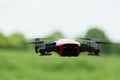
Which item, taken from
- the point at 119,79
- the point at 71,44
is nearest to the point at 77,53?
the point at 71,44

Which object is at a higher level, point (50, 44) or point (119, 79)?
point (50, 44)

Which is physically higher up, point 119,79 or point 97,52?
point 97,52

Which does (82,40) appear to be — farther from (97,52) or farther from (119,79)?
(119,79)

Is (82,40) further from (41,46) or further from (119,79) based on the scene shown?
(119,79)

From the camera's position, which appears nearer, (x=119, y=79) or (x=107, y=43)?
(x=107, y=43)

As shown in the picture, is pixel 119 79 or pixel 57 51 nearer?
pixel 57 51

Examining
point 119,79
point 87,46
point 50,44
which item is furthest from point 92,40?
point 119,79
